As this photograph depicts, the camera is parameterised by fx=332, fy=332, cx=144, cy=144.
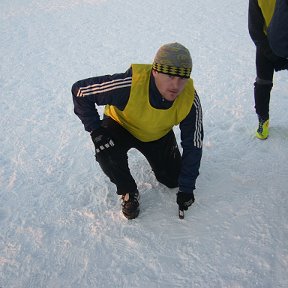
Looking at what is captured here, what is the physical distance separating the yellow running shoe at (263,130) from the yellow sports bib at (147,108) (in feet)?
3.66

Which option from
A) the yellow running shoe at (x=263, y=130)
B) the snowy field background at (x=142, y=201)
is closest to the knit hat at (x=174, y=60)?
the snowy field background at (x=142, y=201)

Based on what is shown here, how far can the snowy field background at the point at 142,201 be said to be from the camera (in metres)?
2.07

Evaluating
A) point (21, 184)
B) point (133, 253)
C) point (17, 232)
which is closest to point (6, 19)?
point (21, 184)

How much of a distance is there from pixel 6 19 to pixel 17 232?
6.83 metres

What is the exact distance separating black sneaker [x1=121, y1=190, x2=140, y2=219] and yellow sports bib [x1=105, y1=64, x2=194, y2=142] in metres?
0.48

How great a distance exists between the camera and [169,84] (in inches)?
77.9

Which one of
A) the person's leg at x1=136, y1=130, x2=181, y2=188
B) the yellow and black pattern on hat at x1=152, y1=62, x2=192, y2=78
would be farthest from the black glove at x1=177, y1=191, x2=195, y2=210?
the yellow and black pattern on hat at x1=152, y1=62, x2=192, y2=78

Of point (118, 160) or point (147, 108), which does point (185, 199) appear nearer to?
point (118, 160)

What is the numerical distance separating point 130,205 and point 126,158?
13.3 inches

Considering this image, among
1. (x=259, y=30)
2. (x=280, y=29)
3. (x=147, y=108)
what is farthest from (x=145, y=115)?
(x=259, y=30)

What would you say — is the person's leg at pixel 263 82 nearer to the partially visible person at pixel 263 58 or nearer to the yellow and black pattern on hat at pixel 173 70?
the partially visible person at pixel 263 58

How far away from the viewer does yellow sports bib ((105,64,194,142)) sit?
2137 mm

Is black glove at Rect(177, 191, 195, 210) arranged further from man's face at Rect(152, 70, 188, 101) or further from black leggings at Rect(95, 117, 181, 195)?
man's face at Rect(152, 70, 188, 101)

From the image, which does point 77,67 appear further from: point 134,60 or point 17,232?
point 17,232
